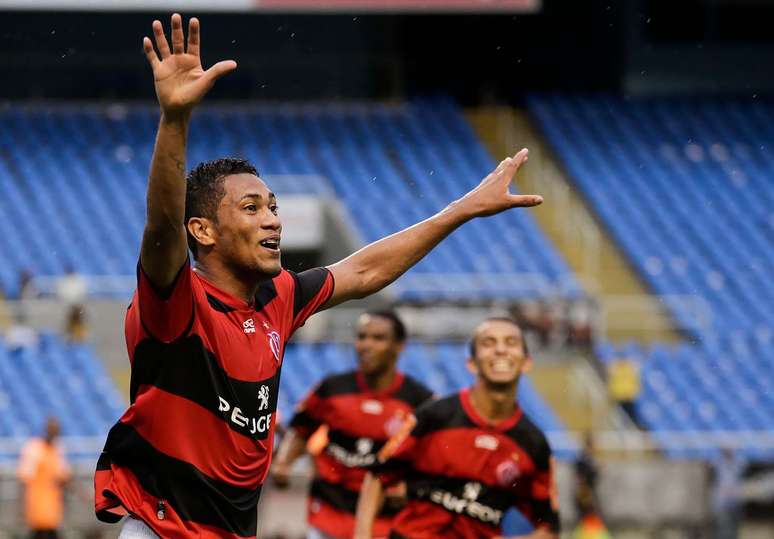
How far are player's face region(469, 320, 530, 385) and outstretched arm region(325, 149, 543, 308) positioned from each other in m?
2.03

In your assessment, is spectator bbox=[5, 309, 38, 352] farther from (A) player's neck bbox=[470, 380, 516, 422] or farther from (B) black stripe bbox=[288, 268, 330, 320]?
(B) black stripe bbox=[288, 268, 330, 320]

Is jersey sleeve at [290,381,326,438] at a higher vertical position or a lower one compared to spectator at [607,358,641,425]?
higher

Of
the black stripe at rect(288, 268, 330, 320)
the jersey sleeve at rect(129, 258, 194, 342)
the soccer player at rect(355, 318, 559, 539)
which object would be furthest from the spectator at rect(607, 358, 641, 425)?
the jersey sleeve at rect(129, 258, 194, 342)

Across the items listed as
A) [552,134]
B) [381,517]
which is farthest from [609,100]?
[381,517]

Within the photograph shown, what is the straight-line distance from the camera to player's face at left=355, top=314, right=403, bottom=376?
9.04 metres

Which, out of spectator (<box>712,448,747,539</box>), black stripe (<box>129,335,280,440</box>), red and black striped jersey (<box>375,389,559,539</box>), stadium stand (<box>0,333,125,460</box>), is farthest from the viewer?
stadium stand (<box>0,333,125,460</box>)

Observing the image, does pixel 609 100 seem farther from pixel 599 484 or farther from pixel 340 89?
pixel 599 484

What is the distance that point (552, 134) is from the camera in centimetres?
2331

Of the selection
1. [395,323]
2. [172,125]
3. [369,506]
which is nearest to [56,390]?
[395,323]

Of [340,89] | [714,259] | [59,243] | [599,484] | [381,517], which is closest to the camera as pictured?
[381,517]

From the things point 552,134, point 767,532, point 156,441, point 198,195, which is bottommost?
point 767,532

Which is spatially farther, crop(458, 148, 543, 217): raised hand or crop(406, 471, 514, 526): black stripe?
crop(406, 471, 514, 526): black stripe

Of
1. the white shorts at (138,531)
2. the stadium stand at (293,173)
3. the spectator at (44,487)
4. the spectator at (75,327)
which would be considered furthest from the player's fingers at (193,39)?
the stadium stand at (293,173)

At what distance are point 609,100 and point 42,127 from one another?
910 cm
